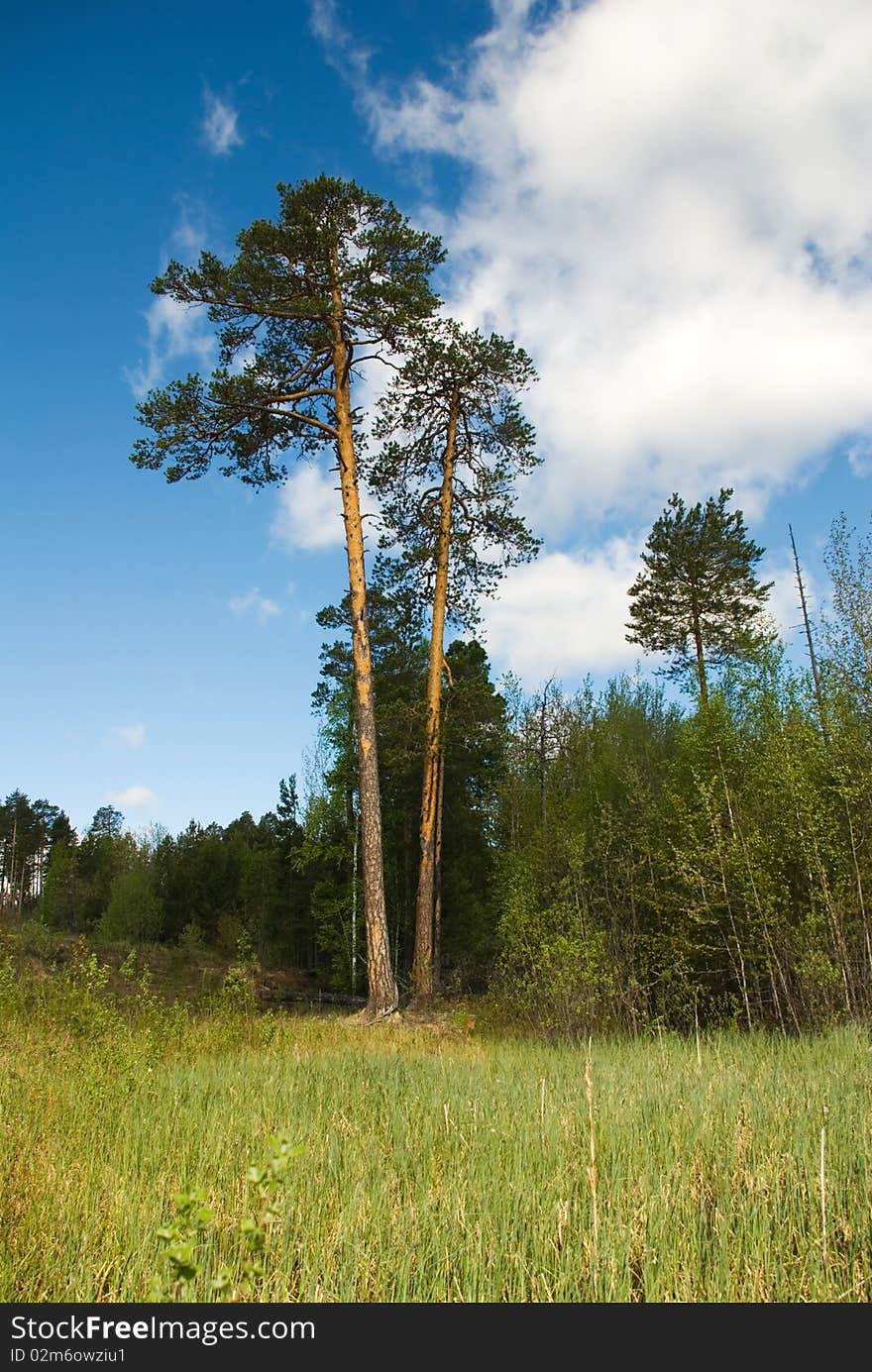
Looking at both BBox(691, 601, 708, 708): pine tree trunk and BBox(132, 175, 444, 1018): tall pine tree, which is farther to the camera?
BBox(691, 601, 708, 708): pine tree trunk

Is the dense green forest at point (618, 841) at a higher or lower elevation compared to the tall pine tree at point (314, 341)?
lower

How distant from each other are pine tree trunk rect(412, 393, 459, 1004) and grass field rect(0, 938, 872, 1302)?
9.70 metres

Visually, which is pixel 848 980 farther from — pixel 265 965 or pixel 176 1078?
pixel 265 965

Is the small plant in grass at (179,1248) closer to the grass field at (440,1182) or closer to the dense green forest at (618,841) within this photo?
the grass field at (440,1182)

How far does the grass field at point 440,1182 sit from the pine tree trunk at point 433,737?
970cm

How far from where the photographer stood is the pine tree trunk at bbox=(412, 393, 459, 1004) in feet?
53.3

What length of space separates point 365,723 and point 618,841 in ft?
21.0

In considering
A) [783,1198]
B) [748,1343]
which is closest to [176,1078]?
[783,1198]

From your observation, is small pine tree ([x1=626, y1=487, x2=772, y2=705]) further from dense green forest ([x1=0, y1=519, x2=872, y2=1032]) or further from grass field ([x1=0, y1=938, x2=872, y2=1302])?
grass field ([x1=0, y1=938, x2=872, y2=1302])

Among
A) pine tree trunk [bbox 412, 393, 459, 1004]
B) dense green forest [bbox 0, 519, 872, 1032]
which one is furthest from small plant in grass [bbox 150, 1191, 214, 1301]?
pine tree trunk [bbox 412, 393, 459, 1004]

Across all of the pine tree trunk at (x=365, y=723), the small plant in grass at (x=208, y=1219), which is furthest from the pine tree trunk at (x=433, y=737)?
the small plant in grass at (x=208, y=1219)

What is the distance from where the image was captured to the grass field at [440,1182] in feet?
8.56

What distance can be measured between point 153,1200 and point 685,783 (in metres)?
15.9

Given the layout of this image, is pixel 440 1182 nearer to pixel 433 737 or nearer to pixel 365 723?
pixel 365 723
